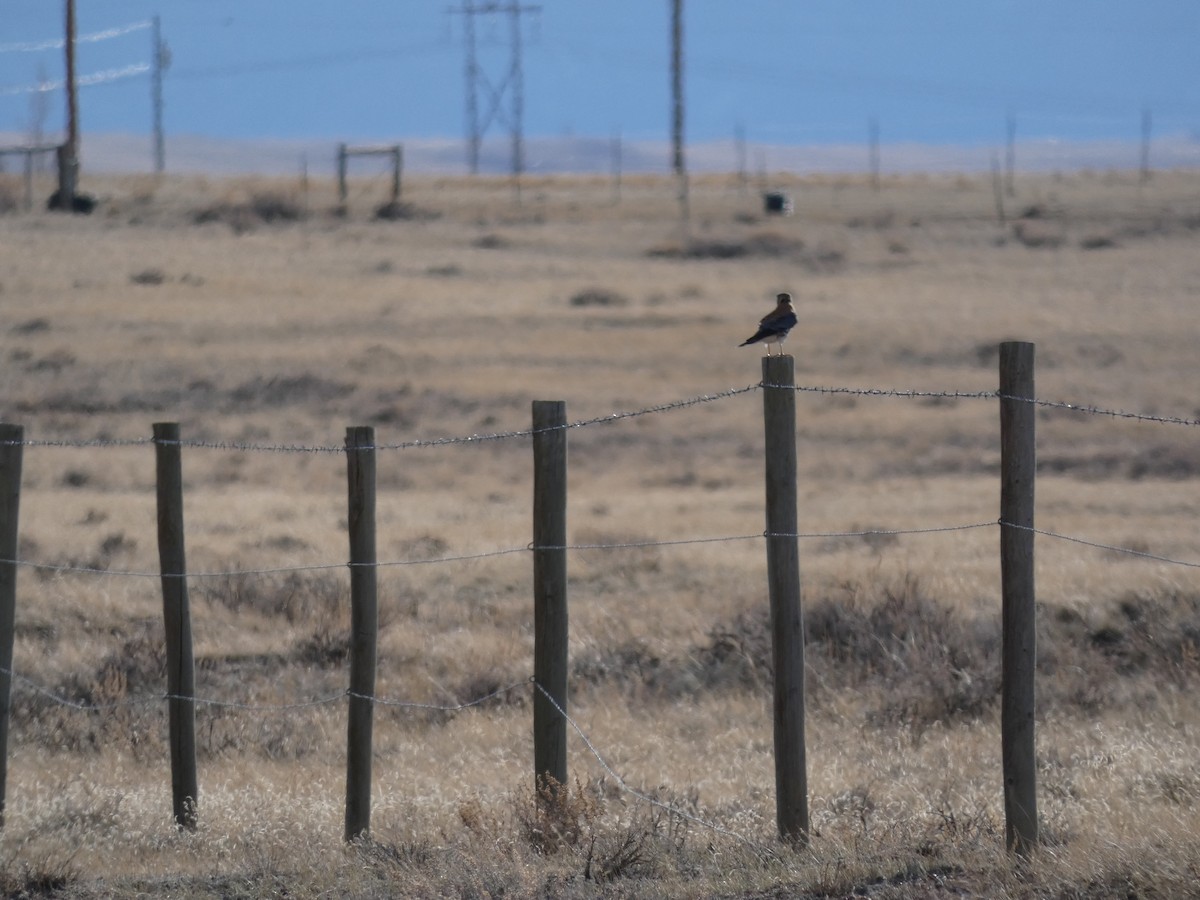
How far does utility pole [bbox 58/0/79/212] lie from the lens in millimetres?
42656

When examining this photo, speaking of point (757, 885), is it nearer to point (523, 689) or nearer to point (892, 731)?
point (892, 731)

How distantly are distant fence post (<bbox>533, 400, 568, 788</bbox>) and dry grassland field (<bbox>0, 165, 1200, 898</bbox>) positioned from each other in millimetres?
323

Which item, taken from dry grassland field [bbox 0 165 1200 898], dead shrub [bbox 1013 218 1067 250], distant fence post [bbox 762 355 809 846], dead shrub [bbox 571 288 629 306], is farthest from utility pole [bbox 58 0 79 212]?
distant fence post [bbox 762 355 809 846]

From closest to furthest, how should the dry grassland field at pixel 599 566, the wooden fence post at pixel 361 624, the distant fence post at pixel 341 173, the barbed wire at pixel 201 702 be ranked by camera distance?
the dry grassland field at pixel 599 566 < the wooden fence post at pixel 361 624 < the barbed wire at pixel 201 702 < the distant fence post at pixel 341 173

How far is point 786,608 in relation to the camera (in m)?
6.32

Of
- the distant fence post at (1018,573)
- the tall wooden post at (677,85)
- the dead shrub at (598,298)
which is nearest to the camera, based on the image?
the distant fence post at (1018,573)

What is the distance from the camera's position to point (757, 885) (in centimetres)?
547

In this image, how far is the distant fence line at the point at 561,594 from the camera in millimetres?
6125

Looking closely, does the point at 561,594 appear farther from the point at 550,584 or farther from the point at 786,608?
the point at 786,608

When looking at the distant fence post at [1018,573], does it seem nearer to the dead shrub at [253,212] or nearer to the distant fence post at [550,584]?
the distant fence post at [550,584]

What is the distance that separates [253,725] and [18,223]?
122 ft

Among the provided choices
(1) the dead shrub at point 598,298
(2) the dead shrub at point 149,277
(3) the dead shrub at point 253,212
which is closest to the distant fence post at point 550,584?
(1) the dead shrub at point 598,298

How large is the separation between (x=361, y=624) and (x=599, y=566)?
745 cm

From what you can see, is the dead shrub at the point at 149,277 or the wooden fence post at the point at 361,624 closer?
the wooden fence post at the point at 361,624
